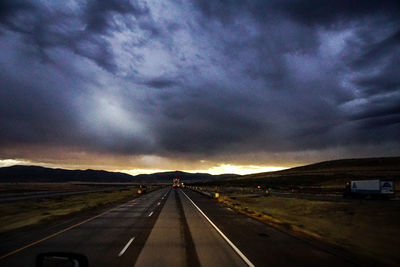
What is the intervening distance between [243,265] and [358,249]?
5516 mm

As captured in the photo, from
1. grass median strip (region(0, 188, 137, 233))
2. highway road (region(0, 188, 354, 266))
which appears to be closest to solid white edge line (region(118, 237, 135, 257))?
highway road (region(0, 188, 354, 266))

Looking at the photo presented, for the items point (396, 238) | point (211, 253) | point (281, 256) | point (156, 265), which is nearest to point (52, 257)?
point (156, 265)

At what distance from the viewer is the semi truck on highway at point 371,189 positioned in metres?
36.5

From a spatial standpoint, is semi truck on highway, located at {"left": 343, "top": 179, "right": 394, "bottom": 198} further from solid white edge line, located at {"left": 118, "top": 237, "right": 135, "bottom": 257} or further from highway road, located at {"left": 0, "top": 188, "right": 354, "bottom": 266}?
solid white edge line, located at {"left": 118, "top": 237, "right": 135, "bottom": 257}

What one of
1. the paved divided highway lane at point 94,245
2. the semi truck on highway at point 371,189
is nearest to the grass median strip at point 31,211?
the paved divided highway lane at point 94,245

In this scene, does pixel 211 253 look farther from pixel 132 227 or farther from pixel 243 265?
pixel 132 227

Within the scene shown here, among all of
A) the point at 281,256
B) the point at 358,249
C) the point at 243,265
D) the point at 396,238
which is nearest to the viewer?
the point at 243,265

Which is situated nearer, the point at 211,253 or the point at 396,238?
the point at 211,253

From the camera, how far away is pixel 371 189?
3834 centimetres

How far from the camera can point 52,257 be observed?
349 centimetres

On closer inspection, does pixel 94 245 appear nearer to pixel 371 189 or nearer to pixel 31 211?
pixel 31 211

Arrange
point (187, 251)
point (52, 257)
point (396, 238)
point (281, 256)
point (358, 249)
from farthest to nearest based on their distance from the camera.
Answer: point (396, 238) < point (358, 249) < point (187, 251) < point (281, 256) < point (52, 257)

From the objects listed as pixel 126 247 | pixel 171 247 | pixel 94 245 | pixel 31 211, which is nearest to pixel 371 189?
pixel 171 247

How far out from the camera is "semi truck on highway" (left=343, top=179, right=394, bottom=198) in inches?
1436
